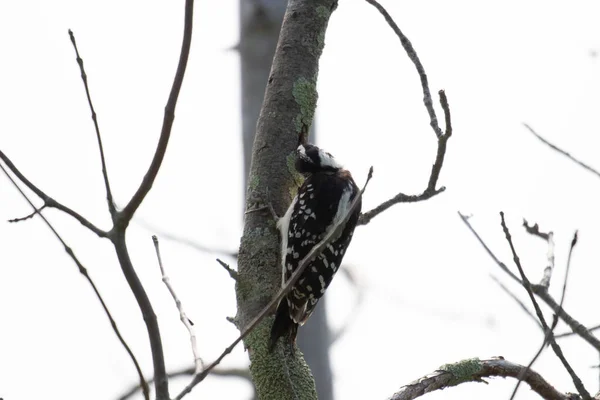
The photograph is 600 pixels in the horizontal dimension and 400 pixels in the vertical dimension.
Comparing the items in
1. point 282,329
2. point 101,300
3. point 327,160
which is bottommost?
point 101,300

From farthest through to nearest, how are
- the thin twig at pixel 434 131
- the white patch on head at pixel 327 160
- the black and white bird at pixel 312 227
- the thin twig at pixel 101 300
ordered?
the white patch on head at pixel 327 160 < the black and white bird at pixel 312 227 < the thin twig at pixel 434 131 < the thin twig at pixel 101 300

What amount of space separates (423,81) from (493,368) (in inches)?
46.5

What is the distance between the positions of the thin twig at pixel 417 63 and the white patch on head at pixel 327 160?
2.96 ft

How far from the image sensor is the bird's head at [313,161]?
389 cm

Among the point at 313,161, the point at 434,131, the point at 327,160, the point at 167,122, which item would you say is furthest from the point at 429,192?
the point at 167,122

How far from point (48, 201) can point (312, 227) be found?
2.27 metres

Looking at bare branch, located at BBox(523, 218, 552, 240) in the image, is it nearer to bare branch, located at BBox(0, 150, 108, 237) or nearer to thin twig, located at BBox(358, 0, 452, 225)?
thin twig, located at BBox(358, 0, 452, 225)

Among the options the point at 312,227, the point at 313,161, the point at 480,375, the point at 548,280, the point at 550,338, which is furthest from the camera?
the point at 313,161

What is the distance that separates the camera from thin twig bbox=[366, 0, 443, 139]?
11.1 ft

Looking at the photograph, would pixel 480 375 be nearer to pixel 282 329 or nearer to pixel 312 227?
pixel 282 329

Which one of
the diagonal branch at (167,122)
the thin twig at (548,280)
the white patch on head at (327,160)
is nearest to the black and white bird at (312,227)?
the white patch on head at (327,160)

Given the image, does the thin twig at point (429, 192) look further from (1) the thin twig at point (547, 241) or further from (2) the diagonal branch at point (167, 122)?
(2) the diagonal branch at point (167, 122)

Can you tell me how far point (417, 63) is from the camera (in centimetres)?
361

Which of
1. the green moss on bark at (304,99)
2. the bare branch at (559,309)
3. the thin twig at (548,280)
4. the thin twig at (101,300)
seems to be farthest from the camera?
the green moss on bark at (304,99)
